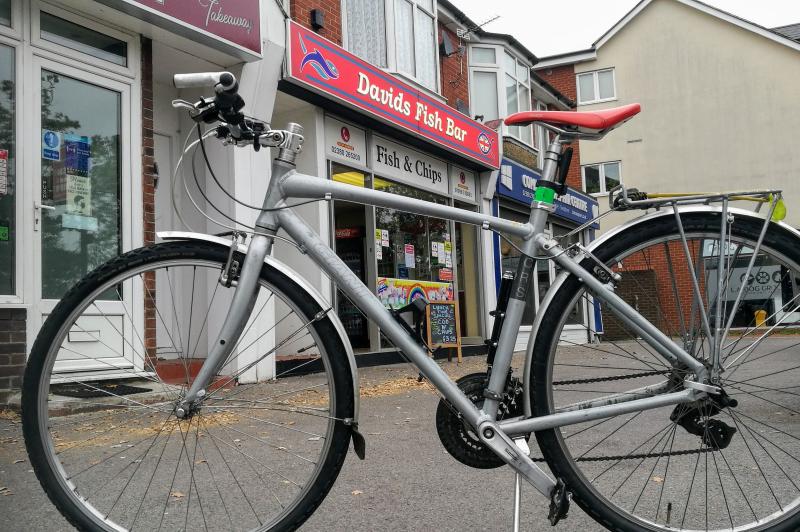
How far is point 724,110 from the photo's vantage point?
2497cm

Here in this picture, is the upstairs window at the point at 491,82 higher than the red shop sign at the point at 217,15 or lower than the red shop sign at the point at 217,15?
higher

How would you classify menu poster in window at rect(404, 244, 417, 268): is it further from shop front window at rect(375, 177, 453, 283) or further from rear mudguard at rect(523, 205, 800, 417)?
rear mudguard at rect(523, 205, 800, 417)

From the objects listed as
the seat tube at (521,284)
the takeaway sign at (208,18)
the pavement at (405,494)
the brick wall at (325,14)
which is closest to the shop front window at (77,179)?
the takeaway sign at (208,18)

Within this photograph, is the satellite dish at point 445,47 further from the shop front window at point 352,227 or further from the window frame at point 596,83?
the window frame at point 596,83

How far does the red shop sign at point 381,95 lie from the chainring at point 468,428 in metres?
6.42

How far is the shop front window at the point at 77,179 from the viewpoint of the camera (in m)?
5.80

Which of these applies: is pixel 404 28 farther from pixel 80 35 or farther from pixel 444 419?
pixel 444 419

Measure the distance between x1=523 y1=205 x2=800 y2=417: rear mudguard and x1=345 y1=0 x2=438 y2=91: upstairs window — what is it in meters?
8.64

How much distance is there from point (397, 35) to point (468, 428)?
33.1 ft

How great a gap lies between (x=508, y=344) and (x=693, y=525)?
98 centimetres

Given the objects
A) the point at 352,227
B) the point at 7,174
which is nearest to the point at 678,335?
the point at 7,174

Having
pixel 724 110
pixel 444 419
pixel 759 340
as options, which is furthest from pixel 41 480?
pixel 724 110

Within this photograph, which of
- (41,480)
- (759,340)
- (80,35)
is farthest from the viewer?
(80,35)

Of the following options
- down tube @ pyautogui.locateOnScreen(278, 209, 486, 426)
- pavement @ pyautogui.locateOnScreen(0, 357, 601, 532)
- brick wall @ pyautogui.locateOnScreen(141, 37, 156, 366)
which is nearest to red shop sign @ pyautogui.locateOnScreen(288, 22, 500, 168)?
brick wall @ pyautogui.locateOnScreen(141, 37, 156, 366)
